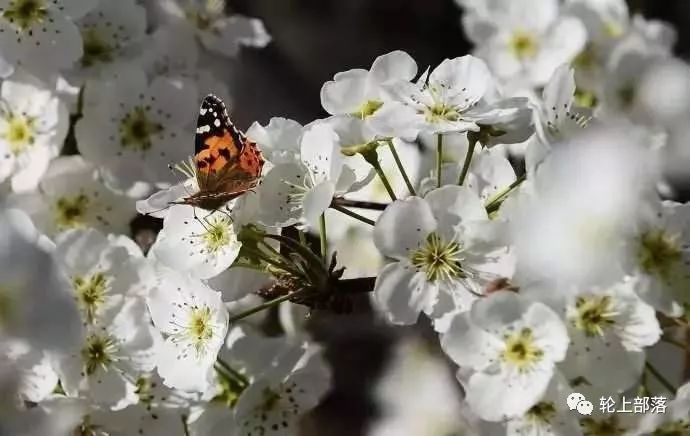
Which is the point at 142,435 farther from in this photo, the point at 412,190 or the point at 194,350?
the point at 412,190

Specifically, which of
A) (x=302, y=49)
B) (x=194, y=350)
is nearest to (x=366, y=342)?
(x=302, y=49)

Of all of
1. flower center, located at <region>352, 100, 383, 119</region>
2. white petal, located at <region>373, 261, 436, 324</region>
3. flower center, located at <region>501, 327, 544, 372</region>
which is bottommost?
flower center, located at <region>501, 327, 544, 372</region>

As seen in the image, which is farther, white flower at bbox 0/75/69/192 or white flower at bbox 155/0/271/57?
white flower at bbox 155/0/271/57

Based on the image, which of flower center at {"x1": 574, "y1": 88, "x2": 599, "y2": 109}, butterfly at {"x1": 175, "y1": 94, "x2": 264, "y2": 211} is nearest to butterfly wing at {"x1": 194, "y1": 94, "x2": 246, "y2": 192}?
Result: butterfly at {"x1": 175, "y1": 94, "x2": 264, "y2": 211}

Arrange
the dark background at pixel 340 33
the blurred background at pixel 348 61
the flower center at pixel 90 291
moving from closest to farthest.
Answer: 1. the flower center at pixel 90 291
2. the blurred background at pixel 348 61
3. the dark background at pixel 340 33

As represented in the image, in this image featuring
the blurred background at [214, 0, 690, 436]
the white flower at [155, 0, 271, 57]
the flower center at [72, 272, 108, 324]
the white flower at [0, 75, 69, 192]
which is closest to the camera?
the flower center at [72, 272, 108, 324]

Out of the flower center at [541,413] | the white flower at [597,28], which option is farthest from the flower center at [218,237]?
the white flower at [597,28]

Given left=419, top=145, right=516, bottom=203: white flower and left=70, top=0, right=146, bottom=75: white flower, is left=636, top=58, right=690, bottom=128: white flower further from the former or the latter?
left=70, top=0, right=146, bottom=75: white flower

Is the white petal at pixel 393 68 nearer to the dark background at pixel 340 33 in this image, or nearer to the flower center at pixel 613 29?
the flower center at pixel 613 29
